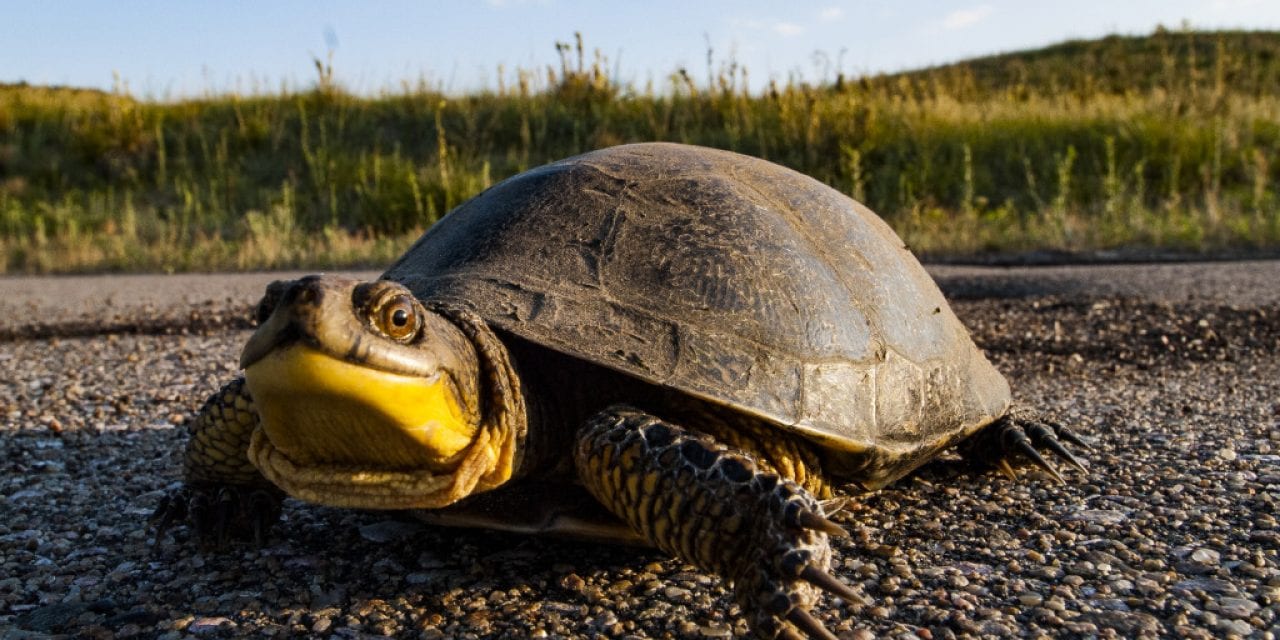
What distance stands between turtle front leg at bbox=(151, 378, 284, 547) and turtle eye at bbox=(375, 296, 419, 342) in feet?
2.50

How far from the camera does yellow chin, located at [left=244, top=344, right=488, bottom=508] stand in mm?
1826

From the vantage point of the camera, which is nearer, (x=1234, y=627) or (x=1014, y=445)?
(x=1234, y=627)

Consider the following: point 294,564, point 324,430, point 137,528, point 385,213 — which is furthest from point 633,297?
point 385,213

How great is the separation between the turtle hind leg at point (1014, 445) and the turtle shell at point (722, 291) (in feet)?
0.23

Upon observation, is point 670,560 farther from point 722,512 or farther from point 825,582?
point 825,582

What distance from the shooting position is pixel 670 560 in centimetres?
242

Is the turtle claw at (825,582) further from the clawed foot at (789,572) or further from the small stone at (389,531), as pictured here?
the small stone at (389,531)

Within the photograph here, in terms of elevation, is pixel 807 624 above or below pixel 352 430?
below

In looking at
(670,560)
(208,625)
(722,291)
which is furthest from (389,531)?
(722,291)

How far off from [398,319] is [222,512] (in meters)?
1.05

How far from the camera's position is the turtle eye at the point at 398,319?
6.28 ft

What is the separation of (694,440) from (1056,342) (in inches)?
168

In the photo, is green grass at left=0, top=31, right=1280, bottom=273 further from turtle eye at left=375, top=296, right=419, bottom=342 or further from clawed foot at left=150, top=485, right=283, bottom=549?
turtle eye at left=375, top=296, right=419, bottom=342

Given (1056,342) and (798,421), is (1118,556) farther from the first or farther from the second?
(1056,342)
